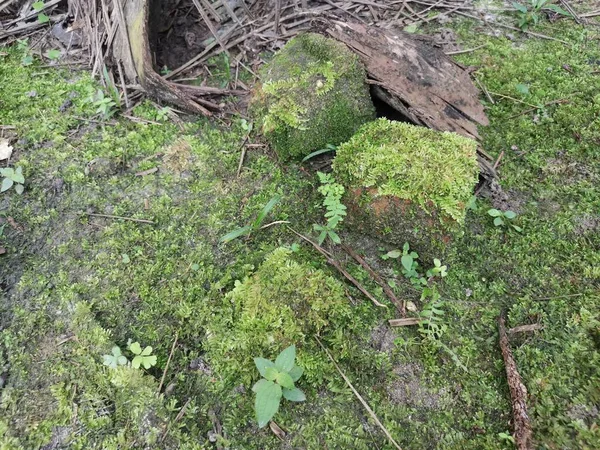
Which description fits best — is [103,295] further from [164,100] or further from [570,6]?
[570,6]

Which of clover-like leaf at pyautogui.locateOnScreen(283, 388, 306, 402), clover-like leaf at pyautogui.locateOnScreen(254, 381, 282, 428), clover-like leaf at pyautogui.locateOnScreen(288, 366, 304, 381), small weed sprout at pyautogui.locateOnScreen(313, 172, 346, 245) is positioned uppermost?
small weed sprout at pyautogui.locateOnScreen(313, 172, 346, 245)

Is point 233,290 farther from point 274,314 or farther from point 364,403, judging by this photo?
point 364,403

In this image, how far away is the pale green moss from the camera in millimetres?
2283

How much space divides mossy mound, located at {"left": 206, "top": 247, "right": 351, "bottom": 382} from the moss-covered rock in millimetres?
521

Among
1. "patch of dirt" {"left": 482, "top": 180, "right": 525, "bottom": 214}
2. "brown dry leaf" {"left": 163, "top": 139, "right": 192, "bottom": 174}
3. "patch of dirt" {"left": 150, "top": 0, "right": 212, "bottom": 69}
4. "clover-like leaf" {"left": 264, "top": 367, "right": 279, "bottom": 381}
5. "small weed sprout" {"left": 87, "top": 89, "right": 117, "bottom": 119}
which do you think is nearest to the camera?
"clover-like leaf" {"left": 264, "top": 367, "right": 279, "bottom": 381}

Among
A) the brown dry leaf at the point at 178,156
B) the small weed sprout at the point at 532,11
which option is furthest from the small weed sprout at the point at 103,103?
the small weed sprout at the point at 532,11

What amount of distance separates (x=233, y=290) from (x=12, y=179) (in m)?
1.81

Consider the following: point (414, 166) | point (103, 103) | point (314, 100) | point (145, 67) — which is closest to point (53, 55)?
point (103, 103)

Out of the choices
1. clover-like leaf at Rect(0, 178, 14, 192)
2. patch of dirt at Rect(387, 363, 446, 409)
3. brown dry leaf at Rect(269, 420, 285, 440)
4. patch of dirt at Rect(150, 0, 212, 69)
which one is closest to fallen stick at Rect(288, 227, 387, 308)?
patch of dirt at Rect(387, 363, 446, 409)

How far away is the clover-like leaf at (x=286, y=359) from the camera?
1.84 meters

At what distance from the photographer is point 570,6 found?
3875 mm

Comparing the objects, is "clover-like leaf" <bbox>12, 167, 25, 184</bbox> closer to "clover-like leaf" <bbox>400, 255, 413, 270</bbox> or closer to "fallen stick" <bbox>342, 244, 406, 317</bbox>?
"fallen stick" <bbox>342, 244, 406, 317</bbox>

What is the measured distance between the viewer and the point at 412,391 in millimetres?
2012

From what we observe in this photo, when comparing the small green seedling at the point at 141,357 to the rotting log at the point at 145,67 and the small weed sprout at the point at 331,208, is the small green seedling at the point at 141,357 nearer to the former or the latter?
the small weed sprout at the point at 331,208
